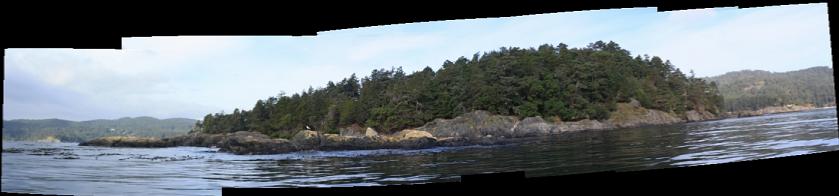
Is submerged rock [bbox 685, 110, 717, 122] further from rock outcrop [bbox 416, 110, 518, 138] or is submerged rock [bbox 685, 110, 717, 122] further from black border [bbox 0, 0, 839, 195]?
black border [bbox 0, 0, 839, 195]

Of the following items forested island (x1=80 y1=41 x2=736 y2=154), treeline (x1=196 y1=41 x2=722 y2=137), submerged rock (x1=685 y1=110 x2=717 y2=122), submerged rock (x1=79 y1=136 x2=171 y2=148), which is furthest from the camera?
submerged rock (x1=79 y1=136 x2=171 y2=148)

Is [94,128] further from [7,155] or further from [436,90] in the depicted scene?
[436,90]

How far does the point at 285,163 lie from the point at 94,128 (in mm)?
20643


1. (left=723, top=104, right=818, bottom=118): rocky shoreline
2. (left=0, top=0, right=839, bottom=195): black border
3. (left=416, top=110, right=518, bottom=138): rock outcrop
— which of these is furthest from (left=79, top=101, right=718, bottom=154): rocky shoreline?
(left=0, top=0, right=839, bottom=195): black border

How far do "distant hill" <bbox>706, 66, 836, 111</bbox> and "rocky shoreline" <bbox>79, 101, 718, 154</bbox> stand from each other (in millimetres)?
5018

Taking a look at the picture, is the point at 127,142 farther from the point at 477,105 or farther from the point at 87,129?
the point at 477,105

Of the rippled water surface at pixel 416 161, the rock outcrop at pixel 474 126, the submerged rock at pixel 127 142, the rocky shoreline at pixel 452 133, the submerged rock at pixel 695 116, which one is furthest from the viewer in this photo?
the submerged rock at pixel 127 142

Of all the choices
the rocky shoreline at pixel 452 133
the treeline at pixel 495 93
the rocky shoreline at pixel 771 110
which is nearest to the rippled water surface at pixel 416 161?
the rocky shoreline at pixel 452 133

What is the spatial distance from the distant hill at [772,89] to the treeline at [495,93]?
2108 mm

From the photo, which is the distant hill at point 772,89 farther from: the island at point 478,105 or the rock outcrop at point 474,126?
the rock outcrop at point 474,126

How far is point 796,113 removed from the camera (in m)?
42.9

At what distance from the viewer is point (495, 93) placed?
127 feet

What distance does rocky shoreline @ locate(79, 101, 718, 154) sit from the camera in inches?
1431

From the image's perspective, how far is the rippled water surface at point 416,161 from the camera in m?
26.6
